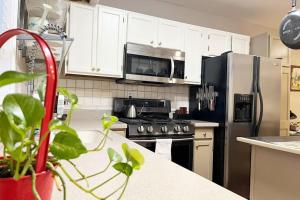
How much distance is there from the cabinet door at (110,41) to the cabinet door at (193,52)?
3.05 ft

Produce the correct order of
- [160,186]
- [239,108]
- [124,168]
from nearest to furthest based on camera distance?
[124,168] → [160,186] → [239,108]

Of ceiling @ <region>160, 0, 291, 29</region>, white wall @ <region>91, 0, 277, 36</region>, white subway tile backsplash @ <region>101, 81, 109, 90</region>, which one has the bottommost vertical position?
white subway tile backsplash @ <region>101, 81, 109, 90</region>

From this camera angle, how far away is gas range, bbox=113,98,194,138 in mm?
2559

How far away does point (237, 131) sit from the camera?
116 inches

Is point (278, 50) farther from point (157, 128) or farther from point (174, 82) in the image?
point (157, 128)

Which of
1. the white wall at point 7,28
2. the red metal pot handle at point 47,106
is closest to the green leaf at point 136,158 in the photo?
the red metal pot handle at point 47,106

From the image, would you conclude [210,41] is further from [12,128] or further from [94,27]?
[12,128]

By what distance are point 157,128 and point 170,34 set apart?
51.0 inches

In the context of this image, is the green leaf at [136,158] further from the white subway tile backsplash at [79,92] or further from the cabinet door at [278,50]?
the cabinet door at [278,50]

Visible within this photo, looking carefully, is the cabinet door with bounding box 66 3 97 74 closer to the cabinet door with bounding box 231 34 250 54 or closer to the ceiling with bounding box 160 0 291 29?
the ceiling with bounding box 160 0 291 29

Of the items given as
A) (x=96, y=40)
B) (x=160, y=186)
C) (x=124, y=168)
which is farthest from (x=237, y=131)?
(x=124, y=168)

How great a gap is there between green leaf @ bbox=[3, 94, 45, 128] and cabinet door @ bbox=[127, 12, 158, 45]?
2.69 m

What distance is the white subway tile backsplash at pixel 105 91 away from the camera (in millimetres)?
2957

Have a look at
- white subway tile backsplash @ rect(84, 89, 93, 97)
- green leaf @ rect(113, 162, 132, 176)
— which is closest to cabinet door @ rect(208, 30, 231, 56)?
white subway tile backsplash @ rect(84, 89, 93, 97)
